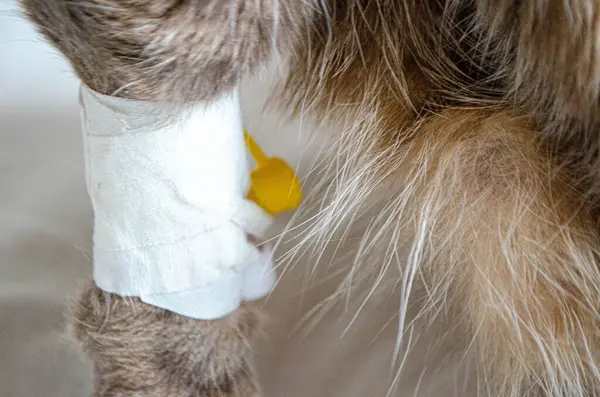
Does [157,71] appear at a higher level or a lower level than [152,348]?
higher

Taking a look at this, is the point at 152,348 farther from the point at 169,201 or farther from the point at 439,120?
the point at 439,120

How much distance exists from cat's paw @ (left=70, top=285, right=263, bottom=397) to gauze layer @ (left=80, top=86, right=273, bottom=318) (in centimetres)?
1

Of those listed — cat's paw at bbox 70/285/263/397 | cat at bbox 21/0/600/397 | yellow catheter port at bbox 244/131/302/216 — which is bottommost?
cat's paw at bbox 70/285/263/397

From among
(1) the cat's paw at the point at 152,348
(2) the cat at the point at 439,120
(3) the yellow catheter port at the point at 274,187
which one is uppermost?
(2) the cat at the point at 439,120

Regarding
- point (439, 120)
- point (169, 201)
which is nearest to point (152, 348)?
point (169, 201)

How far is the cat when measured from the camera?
0.21 m

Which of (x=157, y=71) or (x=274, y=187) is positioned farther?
(x=274, y=187)

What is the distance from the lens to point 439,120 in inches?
10.4

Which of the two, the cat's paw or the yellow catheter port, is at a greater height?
the yellow catheter port

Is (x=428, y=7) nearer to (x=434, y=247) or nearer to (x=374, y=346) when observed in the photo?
(x=434, y=247)

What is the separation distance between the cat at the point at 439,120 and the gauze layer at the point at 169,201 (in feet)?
0.05

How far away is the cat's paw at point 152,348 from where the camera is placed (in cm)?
31

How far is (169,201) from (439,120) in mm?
133

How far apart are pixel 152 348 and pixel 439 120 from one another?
189 mm
